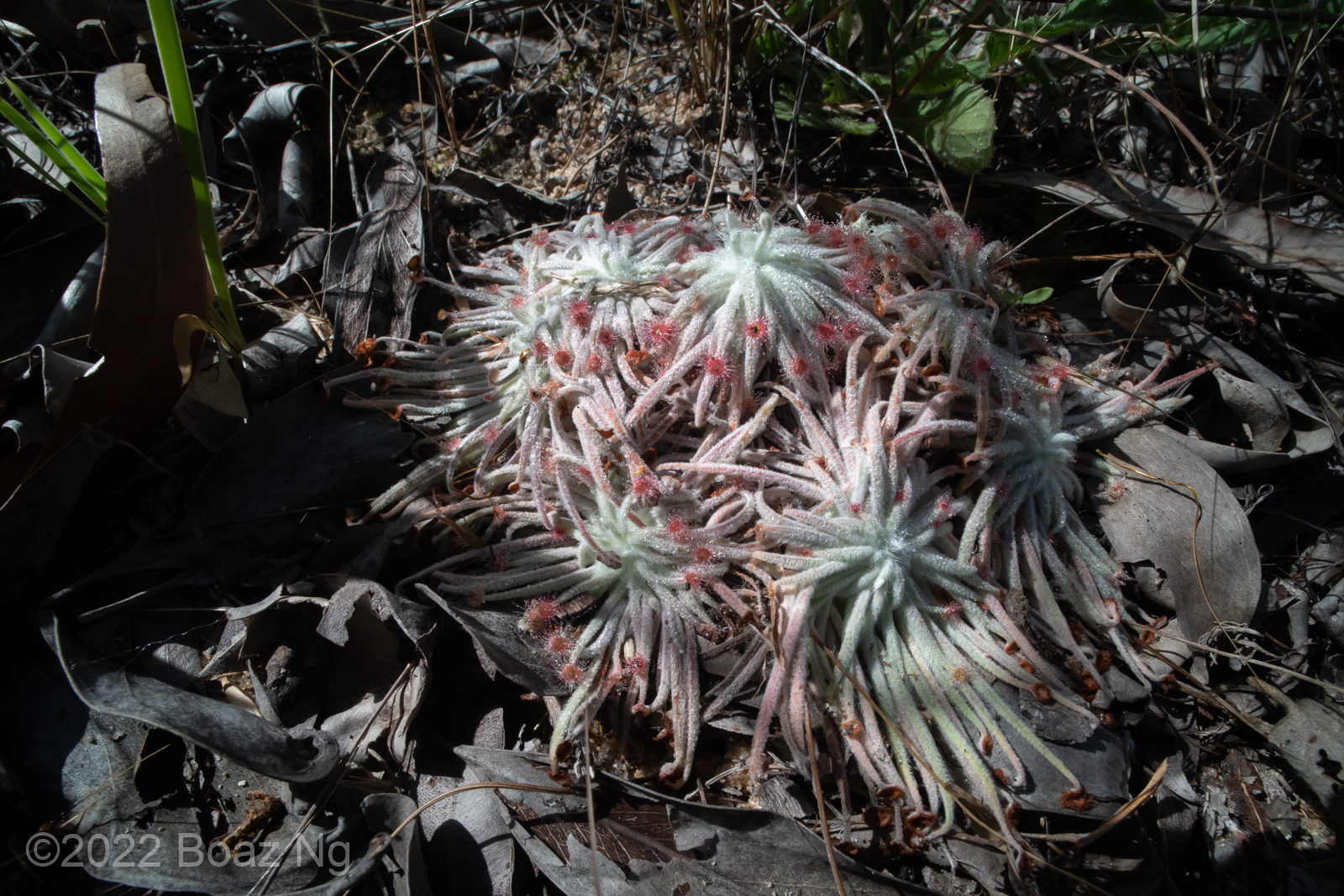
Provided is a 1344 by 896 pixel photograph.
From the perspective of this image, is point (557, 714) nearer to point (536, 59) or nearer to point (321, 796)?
point (321, 796)

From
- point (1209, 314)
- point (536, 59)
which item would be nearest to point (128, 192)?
point (536, 59)

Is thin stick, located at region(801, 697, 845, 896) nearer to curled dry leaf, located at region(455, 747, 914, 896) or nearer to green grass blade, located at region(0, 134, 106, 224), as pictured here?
curled dry leaf, located at region(455, 747, 914, 896)

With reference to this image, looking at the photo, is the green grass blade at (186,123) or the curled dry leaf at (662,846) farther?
the green grass blade at (186,123)

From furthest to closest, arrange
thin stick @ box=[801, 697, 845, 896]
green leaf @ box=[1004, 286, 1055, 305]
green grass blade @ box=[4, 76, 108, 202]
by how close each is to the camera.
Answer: green leaf @ box=[1004, 286, 1055, 305] < green grass blade @ box=[4, 76, 108, 202] < thin stick @ box=[801, 697, 845, 896]

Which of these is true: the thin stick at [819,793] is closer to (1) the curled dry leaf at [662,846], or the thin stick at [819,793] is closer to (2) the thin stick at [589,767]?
(1) the curled dry leaf at [662,846]

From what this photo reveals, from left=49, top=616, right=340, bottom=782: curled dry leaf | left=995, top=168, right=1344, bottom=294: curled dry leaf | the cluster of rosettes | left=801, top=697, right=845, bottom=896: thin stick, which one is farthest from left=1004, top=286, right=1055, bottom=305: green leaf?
left=49, top=616, right=340, bottom=782: curled dry leaf

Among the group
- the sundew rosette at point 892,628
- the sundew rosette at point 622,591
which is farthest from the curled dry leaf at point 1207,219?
the sundew rosette at point 622,591

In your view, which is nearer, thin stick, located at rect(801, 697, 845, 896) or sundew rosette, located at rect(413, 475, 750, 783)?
thin stick, located at rect(801, 697, 845, 896)
